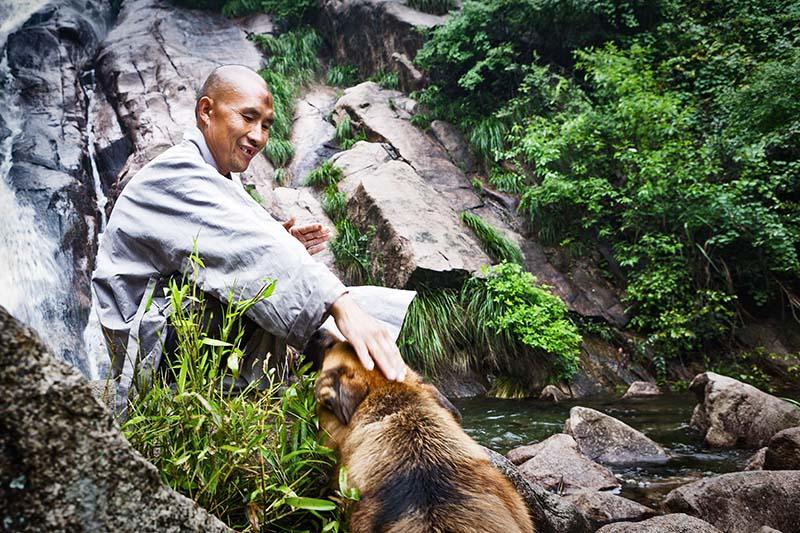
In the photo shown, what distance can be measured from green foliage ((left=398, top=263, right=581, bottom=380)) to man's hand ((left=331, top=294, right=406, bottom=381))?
21.9ft

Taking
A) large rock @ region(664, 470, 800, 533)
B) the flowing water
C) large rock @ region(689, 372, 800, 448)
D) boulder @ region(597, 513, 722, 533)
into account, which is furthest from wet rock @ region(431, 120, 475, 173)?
boulder @ region(597, 513, 722, 533)

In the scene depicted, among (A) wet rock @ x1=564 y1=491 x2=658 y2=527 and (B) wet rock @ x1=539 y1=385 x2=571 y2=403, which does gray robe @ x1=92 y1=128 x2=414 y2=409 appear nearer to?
(A) wet rock @ x1=564 y1=491 x2=658 y2=527

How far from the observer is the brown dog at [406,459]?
1294 millimetres

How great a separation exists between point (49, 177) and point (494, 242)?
26.5 ft

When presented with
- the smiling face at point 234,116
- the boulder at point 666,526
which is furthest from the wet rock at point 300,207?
the boulder at point 666,526

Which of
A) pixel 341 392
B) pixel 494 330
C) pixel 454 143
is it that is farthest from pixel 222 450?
pixel 454 143

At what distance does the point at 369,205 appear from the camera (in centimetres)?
949

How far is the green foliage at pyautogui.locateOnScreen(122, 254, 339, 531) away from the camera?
54.2 inches

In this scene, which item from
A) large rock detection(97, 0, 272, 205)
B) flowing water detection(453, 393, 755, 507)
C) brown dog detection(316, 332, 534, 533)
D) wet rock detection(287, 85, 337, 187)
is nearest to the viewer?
brown dog detection(316, 332, 534, 533)

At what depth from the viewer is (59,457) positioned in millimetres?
832

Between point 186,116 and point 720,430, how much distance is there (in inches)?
429

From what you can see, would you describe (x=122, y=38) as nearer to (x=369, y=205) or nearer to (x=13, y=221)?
(x=13, y=221)

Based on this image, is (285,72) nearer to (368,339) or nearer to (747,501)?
(747,501)

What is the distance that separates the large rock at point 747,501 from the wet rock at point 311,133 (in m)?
9.24
